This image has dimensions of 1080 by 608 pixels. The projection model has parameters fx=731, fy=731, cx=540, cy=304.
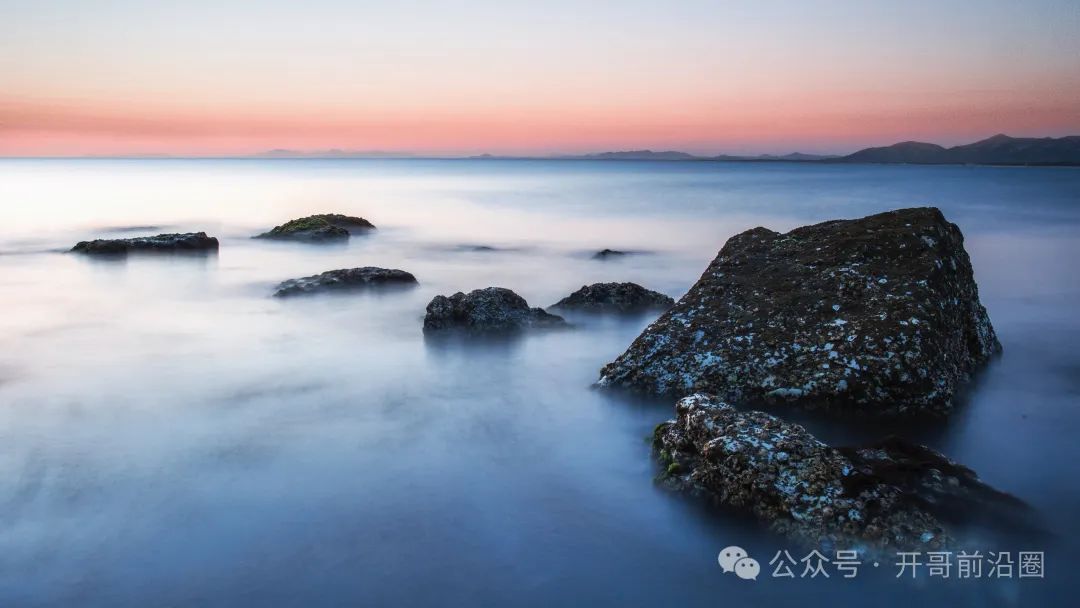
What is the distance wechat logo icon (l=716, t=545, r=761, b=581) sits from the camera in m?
4.91

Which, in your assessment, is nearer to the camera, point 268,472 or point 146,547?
point 146,547

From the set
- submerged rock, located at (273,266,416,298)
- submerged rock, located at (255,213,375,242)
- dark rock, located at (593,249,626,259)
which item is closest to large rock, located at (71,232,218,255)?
submerged rock, located at (255,213,375,242)

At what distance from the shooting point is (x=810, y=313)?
7934mm

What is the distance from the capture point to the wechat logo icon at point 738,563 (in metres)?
4.91

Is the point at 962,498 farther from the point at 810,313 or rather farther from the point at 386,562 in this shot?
the point at 386,562

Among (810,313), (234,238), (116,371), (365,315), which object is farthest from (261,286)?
(810,313)

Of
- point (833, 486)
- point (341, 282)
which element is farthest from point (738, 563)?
point (341, 282)

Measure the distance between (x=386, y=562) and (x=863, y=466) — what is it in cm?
346

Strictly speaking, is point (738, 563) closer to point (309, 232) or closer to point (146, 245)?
point (146, 245)

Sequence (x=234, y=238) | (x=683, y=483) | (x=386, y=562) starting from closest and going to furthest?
(x=386, y=562), (x=683, y=483), (x=234, y=238)

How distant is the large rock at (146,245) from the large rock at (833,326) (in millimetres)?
15481

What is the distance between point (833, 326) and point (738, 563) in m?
3.50

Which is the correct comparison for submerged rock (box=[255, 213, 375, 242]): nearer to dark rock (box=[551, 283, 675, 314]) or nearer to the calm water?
the calm water

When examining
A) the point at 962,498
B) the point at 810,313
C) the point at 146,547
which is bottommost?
the point at 146,547
